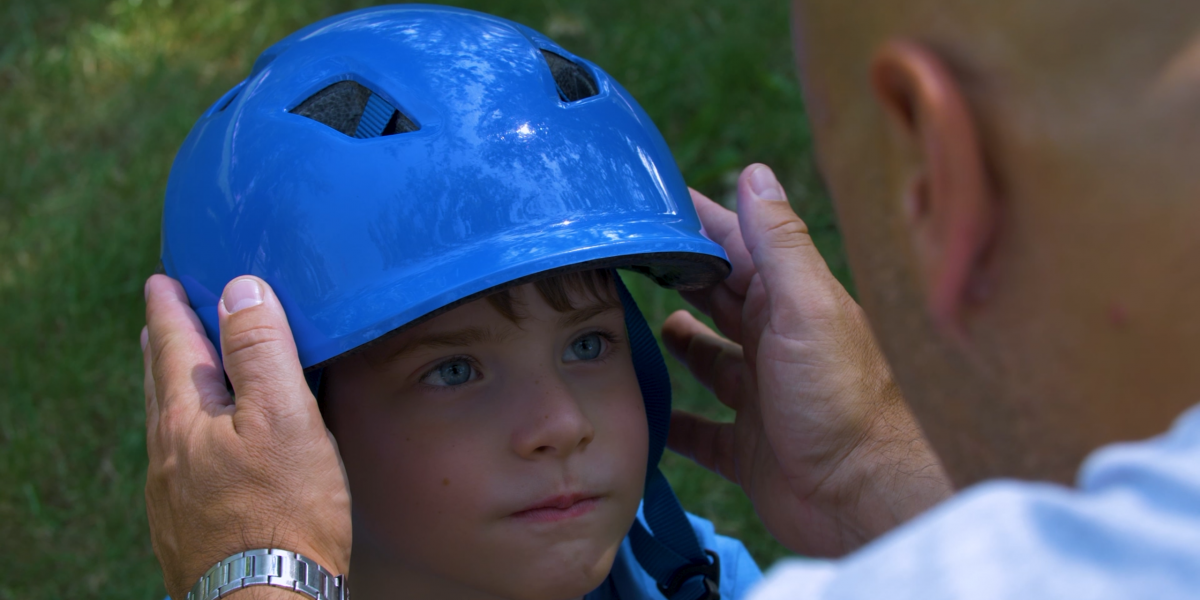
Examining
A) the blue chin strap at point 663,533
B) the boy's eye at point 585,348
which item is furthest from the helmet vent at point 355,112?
the blue chin strap at point 663,533

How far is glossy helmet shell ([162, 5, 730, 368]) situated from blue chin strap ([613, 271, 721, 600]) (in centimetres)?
32

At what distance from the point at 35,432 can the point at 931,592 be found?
12.1ft

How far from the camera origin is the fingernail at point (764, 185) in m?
2.22

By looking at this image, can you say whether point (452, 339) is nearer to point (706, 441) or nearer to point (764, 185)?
point (764, 185)

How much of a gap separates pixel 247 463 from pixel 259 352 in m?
0.19

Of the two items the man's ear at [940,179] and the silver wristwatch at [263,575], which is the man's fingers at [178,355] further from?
the man's ear at [940,179]

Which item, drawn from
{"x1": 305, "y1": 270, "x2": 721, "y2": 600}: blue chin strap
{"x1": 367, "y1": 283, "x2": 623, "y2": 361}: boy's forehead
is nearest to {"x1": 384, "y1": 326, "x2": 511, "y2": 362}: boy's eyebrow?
{"x1": 367, "y1": 283, "x2": 623, "y2": 361}: boy's forehead

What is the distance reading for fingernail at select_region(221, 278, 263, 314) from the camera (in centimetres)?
178

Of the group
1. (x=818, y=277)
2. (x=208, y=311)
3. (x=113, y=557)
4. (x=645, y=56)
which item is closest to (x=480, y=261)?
(x=208, y=311)

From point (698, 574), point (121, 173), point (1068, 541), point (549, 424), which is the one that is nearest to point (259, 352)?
point (549, 424)

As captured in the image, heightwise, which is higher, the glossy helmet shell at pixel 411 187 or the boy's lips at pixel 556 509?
the glossy helmet shell at pixel 411 187

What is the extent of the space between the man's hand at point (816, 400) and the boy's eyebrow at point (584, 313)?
0.35m

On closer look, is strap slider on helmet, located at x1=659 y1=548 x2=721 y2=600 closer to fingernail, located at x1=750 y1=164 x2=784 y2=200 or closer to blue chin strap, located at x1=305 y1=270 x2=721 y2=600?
blue chin strap, located at x1=305 y1=270 x2=721 y2=600

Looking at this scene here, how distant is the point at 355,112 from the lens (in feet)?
6.61
